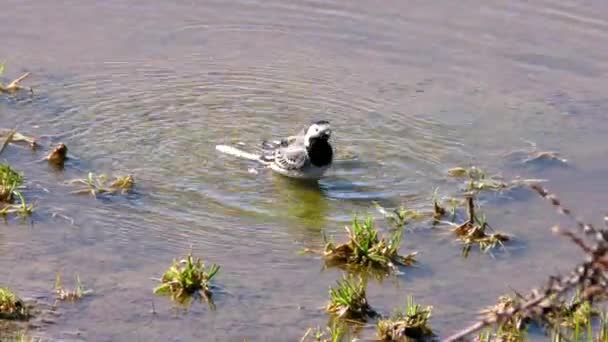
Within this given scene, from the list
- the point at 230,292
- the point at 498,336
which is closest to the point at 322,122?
the point at 230,292

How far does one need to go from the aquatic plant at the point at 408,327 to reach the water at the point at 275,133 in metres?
0.20

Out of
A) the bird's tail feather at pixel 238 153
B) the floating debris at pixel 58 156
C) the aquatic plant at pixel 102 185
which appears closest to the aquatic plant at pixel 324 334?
the aquatic plant at pixel 102 185

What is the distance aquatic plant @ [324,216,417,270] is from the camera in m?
8.12

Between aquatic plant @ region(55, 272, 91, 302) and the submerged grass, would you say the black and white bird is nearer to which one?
the submerged grass

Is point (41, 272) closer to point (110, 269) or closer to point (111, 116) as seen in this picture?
point (110, 269)

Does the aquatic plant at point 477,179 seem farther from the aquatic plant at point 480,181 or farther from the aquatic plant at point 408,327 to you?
the aquatic plant at point 408,327

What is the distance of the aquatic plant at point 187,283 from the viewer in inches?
296

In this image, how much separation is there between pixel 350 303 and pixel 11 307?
2013 millimetres

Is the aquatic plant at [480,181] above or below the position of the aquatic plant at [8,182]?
above

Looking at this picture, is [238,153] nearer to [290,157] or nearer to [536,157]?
[290,157]

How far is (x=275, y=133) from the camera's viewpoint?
11.1 meters

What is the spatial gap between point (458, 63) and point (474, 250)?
421 centimetres

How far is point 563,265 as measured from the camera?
8469 millimetres

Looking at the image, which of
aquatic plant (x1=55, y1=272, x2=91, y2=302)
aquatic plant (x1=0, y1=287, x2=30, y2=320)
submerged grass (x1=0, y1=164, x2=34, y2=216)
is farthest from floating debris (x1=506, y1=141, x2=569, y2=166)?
aquatic plant (x1=0, y1=287, x2=30, y2=320)
